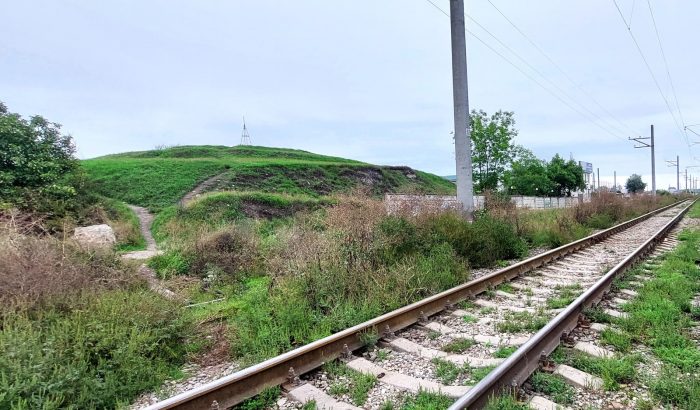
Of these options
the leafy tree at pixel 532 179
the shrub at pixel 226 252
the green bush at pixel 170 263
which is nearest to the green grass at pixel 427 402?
the shrub at pixel 226 252

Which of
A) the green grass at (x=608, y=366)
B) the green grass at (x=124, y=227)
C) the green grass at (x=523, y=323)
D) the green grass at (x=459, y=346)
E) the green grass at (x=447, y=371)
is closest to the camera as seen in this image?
the green grass at (x=608, y=366)

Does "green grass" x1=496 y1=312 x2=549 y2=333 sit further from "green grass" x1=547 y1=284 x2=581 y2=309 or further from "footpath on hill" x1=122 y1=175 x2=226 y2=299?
"footpath on hill" x1=122 y1=175 x2=226 y2=299

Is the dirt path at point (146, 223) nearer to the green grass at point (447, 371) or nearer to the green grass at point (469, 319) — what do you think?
the green grass at point (469, 319)

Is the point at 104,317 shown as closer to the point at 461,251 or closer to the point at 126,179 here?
the point at 461,251

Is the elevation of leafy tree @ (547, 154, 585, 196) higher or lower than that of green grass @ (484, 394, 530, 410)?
higher

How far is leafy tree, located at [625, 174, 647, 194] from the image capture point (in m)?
114

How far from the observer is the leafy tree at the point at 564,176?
6253 centimetres

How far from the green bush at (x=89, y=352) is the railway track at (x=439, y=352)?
99cm

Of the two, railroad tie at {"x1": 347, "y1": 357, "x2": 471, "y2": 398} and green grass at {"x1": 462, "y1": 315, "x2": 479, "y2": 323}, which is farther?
green grass at {"x1": 462, "y1": 315, "x2": 479, "y2": 323}

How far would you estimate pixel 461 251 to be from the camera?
9.53m

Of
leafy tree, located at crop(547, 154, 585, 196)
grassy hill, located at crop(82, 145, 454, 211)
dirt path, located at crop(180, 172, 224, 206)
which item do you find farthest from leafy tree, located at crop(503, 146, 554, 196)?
dirt path, located at crop(180, 172, 224, 206)

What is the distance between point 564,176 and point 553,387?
222ft

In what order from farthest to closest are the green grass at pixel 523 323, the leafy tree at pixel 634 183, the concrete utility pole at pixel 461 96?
the leafy tree at pixel 634 183, the concrete utility pole at pixel 461 96, the green grass at pixel 523 323

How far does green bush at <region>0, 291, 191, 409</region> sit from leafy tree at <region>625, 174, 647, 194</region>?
5309 inches
